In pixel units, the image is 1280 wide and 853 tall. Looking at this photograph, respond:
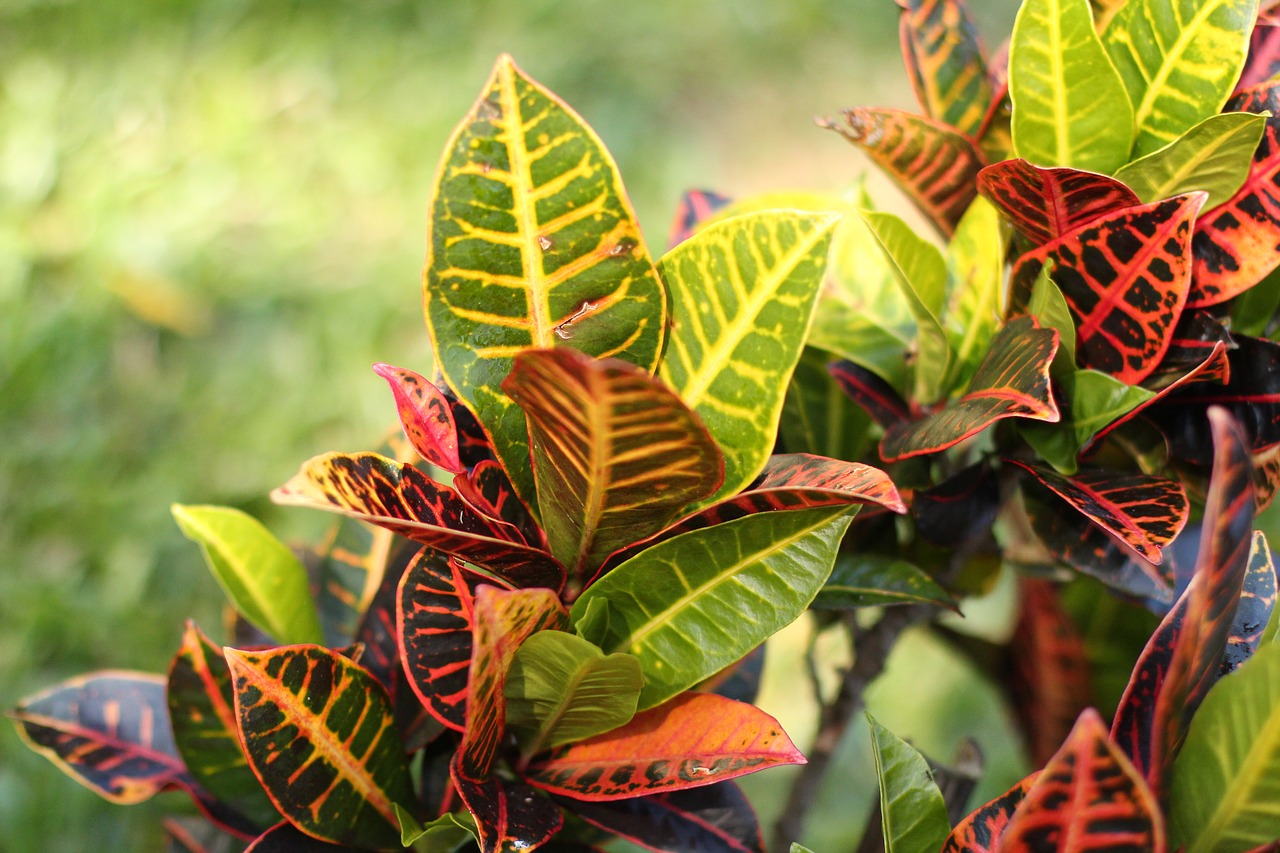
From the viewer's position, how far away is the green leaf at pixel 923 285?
1.86 feet

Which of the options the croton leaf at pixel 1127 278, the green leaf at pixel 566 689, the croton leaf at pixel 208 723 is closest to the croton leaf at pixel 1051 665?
the croton leaf at pixel 1127 278

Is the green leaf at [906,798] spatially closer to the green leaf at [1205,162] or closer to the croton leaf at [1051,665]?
the green leaf at [1205,162]

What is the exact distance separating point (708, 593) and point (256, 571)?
12.6 inches

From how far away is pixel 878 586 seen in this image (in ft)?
2.01

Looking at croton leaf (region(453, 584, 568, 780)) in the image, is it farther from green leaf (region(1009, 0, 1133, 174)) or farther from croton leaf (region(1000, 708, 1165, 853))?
green leaf (region(1009, 0, 1133, 174))

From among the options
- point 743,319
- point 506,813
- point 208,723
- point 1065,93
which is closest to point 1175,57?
point 1065,93

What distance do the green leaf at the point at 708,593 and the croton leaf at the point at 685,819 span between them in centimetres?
8

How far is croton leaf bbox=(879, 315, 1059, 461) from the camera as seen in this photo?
48 cm

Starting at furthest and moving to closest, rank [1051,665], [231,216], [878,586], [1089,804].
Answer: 1. [231,216]
2. [1051,665]
3. [878,586]
4. [1089,804]

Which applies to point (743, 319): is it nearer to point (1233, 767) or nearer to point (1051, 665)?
point (1233, 767)

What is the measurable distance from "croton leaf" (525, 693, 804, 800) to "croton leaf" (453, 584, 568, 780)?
0.04 metres

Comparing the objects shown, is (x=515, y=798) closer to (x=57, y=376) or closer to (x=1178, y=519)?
(x=1178, y=519)

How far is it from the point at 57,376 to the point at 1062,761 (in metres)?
2.23

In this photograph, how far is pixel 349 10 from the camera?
3.22 metres
